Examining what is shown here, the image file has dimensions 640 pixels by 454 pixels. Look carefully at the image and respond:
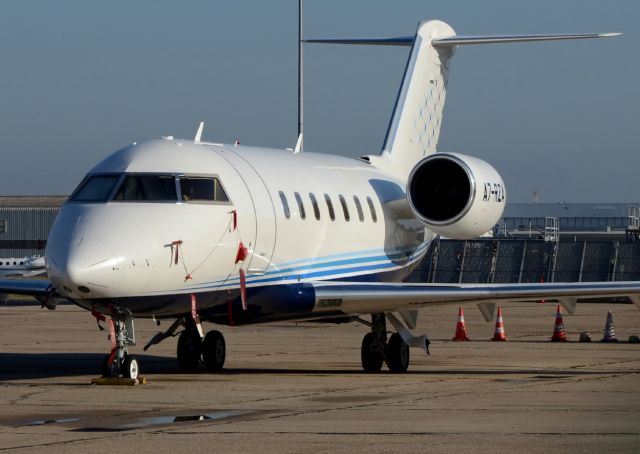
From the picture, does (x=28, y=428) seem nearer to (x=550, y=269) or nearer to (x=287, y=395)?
(x=287, y=395)

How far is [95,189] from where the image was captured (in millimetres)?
17406

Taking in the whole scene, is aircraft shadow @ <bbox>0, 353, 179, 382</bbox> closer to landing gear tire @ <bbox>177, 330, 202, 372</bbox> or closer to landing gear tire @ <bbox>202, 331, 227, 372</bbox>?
landing gear tire @ <bbox>177, 330, 202, 372</bbox>

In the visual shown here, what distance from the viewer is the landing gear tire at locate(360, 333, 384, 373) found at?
67.3ft

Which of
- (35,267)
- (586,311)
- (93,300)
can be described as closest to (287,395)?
(93,300)

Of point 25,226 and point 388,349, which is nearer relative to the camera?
point 388,349

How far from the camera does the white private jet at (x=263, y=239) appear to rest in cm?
1658

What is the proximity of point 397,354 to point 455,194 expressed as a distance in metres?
2.64

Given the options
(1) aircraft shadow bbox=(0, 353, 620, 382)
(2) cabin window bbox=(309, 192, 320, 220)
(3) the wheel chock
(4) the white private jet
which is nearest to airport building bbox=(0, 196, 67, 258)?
(1) aircraft shadow bbox=(0, 353, 620, 382)

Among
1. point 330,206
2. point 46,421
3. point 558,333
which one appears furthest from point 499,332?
point 46,421

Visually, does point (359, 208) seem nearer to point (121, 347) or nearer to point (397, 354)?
point (397, 354)

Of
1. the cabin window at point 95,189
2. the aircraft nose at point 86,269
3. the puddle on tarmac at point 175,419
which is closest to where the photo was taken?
the puddle on tarmac at point 175,419

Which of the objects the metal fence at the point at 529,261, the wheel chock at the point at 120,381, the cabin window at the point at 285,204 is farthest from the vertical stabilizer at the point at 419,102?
the metal fence at the point at 529,261

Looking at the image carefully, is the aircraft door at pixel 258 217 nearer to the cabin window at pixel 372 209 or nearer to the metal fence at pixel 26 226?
the cabin window at pixel 372 209

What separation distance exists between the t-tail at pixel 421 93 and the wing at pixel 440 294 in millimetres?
4575
